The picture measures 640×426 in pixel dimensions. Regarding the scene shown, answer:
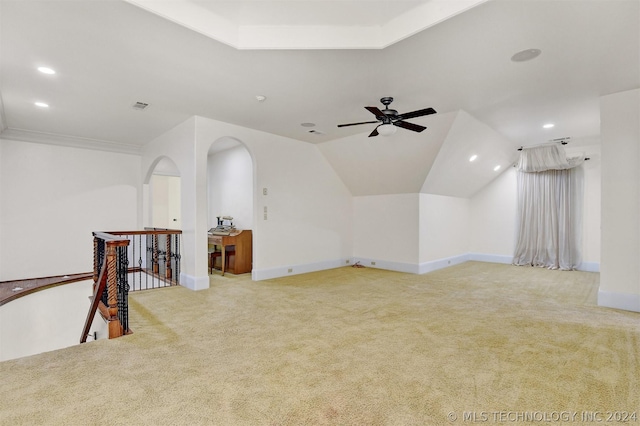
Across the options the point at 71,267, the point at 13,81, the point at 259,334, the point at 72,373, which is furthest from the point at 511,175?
the point at 71,267

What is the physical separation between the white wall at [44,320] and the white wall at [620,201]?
742cm

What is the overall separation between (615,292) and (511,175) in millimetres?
4613

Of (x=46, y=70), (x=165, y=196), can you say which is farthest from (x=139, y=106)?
(x=165, y=196)

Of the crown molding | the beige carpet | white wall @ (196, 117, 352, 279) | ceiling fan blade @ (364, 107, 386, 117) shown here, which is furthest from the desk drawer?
ceiling fan blade @ (364, 107, 386, 117)

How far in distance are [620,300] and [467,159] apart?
3.39 meters

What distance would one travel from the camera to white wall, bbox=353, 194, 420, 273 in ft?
22.0

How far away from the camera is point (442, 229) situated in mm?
7473

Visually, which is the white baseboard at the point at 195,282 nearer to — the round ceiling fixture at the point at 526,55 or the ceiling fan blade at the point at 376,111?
the ceiling fan blade at the point at 376,111

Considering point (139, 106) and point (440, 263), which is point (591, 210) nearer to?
point (440, 263)

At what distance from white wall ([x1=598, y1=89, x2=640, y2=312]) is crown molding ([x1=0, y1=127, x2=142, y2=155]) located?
876 centimetres

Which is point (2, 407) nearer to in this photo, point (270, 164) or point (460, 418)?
point (460, 418)

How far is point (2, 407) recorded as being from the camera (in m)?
1.96

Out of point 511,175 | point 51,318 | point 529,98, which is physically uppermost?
point 529,98

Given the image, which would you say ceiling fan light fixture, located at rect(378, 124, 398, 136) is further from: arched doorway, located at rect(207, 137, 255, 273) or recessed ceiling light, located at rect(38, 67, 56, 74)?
recessed ceiling light, located at rect(38, 67, 56, 74)
